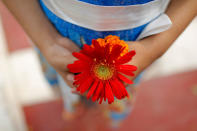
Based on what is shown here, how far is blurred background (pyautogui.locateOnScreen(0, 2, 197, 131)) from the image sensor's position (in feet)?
3.83

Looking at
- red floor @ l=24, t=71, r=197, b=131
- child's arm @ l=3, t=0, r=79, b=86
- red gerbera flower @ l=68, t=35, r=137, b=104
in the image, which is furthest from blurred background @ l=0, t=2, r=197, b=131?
red gerbera flower @ l=68, t=35, r=137, b=104

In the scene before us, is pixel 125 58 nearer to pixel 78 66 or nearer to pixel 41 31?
pixel 78 66

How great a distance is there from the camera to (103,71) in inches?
15.3

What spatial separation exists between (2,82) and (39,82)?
21 centimetres

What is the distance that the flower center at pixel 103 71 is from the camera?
0.38 metres

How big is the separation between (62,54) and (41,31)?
0.09m

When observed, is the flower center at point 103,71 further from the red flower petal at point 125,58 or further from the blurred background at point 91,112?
the blurred background at point 91,112

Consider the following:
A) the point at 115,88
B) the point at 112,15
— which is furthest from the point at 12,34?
the point at 115,88

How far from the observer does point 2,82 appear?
115 cm

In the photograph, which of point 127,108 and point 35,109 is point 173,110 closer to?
point 127,108

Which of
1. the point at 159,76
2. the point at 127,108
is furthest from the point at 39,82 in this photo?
the point at 159,76

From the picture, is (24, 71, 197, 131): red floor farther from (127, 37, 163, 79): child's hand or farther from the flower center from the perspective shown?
the flower center

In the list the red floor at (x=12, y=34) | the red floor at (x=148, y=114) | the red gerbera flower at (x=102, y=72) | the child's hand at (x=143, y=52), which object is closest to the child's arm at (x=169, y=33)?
the child's hand at (x=143, y=52)

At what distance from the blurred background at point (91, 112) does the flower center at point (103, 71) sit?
77 centimetres
